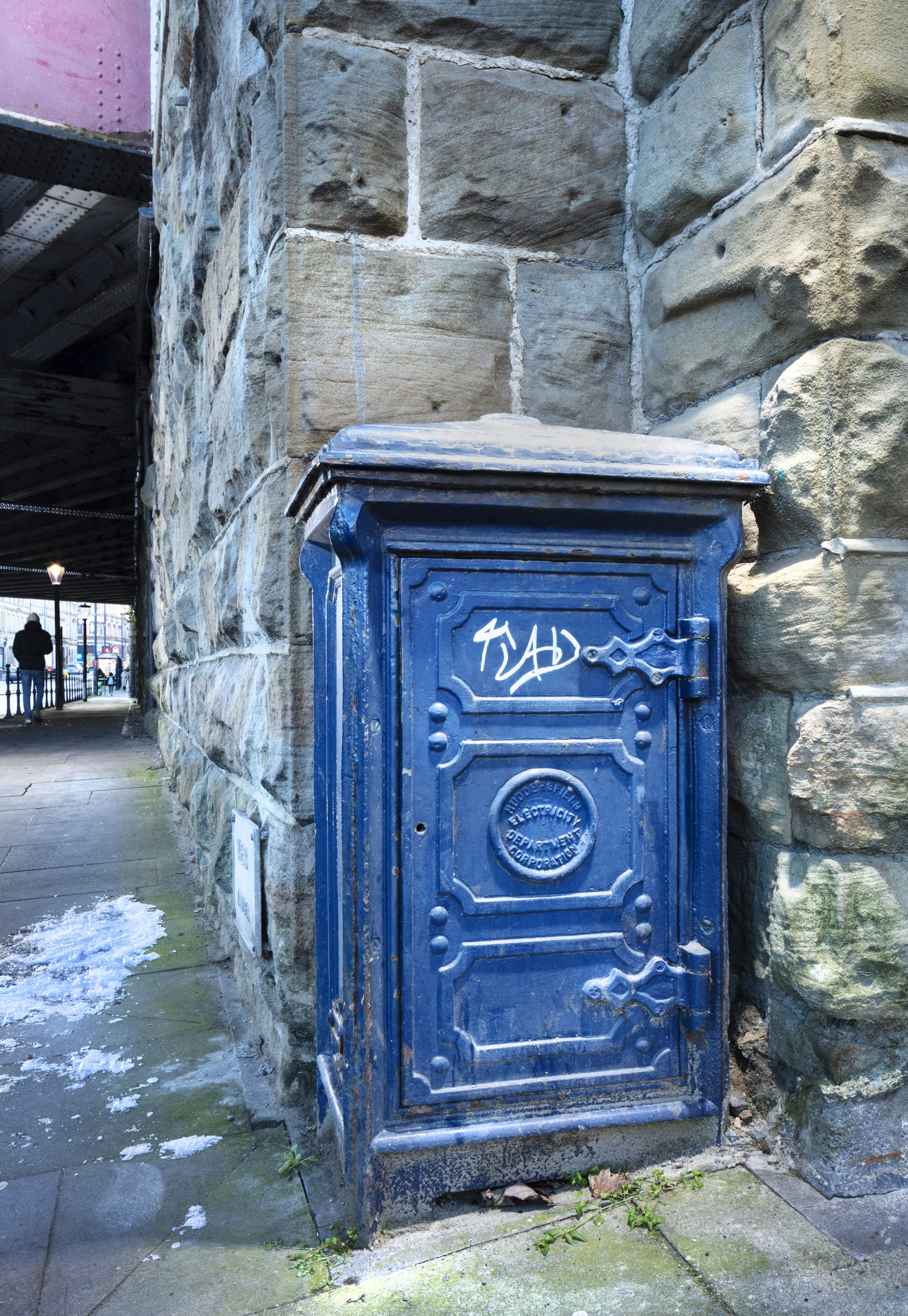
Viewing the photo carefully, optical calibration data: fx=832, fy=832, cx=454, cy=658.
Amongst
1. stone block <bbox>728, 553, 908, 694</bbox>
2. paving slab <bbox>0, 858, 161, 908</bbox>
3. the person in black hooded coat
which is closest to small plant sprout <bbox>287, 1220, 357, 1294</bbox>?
stone block <bbox>728, 553, 908, 694</bbox>

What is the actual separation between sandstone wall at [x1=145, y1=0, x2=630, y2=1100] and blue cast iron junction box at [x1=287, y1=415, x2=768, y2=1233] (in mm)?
465

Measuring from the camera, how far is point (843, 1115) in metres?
1.81

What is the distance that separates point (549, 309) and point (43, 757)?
8.78 metres

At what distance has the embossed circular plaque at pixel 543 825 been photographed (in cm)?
175

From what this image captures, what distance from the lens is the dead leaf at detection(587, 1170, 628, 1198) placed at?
70.3 inches

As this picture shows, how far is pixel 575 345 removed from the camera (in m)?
2.50

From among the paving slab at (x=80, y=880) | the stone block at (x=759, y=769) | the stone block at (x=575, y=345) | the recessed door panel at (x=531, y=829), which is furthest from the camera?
the paving slab at (x=80, y=880)

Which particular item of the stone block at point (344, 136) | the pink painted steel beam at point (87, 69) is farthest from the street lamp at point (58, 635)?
the stone block at point (344, 136)

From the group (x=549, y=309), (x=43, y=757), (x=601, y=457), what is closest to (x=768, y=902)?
(x=601, y=457)

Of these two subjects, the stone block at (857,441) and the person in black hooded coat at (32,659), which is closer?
the stone block at (857,441)

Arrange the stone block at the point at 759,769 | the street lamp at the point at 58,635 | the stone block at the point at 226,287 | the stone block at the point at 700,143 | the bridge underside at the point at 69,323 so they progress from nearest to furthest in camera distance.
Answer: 1. the stone block at the point at 759,769
2. the stone block at the point at 700,143
3. the stone block at the point at 226,287
4. the bridge underside at the point at 69,323
5. the street lamp at the point at 58,635

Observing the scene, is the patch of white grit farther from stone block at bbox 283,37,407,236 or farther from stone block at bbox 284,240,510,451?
stone block at bbox 283,37,407,236

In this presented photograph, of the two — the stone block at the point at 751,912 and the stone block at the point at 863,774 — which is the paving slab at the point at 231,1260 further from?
the stone block at the point at 863,774

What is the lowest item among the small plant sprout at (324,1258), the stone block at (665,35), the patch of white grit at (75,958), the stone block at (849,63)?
the patch of white grit at (75,958)
